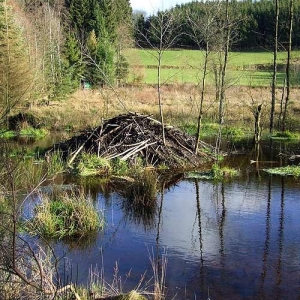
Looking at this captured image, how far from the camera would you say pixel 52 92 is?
32125mm

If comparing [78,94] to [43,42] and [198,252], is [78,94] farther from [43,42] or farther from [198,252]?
[198,252]

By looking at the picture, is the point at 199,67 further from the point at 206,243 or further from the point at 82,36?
the point at 206,243

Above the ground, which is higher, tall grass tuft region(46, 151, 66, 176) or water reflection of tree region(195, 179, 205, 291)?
tall grass tuft region(46, 151, 66, 176)

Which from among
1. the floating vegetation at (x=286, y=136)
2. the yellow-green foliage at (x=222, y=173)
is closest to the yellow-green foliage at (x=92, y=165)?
the yellow-green foliage at (x=222, y=173)

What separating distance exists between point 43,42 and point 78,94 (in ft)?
15.1

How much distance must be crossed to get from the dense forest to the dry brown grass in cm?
149

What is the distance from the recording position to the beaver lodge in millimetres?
15641

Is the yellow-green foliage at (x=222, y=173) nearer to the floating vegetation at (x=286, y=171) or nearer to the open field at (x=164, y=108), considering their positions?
the floating vegetation at (x=286, y=171)

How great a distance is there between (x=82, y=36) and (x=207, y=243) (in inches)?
1043

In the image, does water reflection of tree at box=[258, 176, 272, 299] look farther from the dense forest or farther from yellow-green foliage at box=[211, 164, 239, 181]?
the dense forest

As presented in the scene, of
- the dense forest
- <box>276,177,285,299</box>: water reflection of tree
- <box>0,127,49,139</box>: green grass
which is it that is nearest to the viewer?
<box>276,177,285,299</box>: water reflection of tree

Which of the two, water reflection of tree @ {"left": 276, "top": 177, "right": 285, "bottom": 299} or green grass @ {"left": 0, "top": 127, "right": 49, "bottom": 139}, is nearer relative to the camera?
water reflection of tree @ {"left": 276, "top": 177, "right": 285, "bottom": 299}

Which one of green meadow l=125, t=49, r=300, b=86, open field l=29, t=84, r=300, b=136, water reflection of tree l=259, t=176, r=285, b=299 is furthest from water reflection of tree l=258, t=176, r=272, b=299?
green meadow l=125, t=49, r=300, b=86

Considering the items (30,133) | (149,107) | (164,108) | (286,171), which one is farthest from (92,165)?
(149,107)
